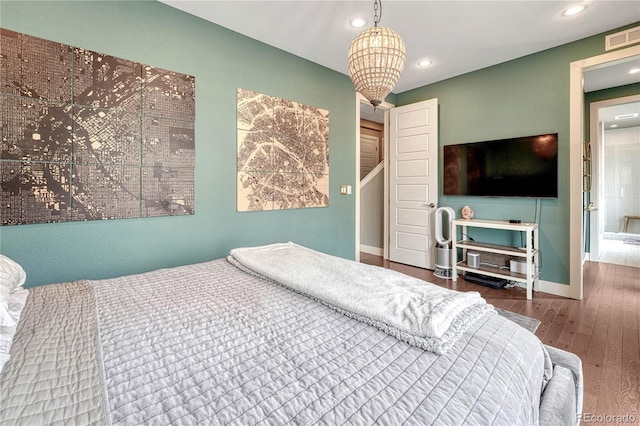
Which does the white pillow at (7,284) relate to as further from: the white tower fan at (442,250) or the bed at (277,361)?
the white tower fan at (442,250)

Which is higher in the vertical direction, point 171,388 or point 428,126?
point 428,126

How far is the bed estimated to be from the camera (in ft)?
2.08

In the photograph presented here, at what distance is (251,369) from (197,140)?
2068mm

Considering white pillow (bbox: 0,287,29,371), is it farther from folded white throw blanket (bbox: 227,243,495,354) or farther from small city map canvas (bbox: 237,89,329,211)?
small city map canvas (bbox: 237,89,329,211)

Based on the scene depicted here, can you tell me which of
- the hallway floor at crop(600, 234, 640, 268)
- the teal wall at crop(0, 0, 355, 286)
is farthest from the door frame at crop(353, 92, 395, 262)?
the hallway floor at crop(600, 234, 640, 268)

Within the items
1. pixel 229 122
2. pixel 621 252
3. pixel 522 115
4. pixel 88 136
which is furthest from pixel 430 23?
pixel 621 252

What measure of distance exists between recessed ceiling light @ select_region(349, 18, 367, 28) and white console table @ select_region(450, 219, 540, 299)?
7.95ft

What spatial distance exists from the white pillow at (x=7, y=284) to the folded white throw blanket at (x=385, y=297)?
95cm

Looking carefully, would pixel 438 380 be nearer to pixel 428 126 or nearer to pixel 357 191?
pixel 357 191

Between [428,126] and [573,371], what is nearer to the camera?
[573,371]

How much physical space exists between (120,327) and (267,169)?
1992mm

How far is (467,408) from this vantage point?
2.15ft

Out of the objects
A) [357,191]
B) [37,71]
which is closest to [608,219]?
[357,191]

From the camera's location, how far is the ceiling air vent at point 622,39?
8.36 ft
